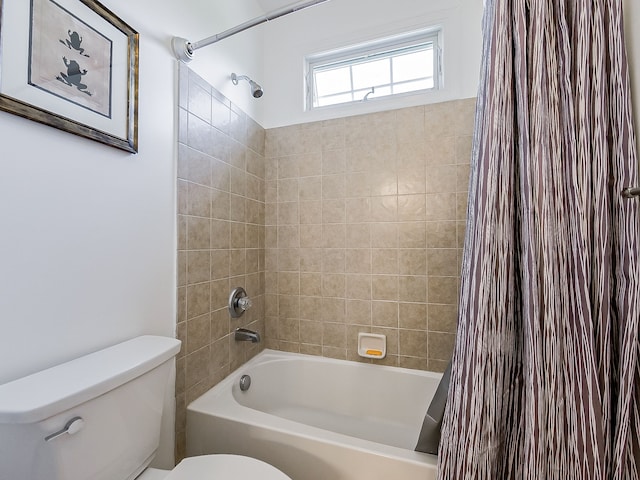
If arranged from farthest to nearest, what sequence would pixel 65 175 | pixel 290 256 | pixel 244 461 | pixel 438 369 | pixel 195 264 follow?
pixel 290 256 → pixel 438 369 → pixel 195 264 → pixel 244 461 → pixel 65 175

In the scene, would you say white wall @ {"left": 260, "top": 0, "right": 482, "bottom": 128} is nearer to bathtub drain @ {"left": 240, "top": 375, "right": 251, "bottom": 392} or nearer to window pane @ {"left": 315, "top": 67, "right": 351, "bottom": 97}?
window pane @ {"left": 315, "top": 67, "right": 351, "bottom": 97}

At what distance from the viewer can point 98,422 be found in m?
0.74

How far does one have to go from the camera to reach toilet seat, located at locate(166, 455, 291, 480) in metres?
0.89

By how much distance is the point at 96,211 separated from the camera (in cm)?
92

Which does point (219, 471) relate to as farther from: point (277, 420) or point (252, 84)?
point (252, 84)

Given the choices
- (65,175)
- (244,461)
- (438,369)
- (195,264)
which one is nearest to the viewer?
(65,175)

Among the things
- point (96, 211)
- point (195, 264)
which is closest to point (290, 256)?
point (195, 264)

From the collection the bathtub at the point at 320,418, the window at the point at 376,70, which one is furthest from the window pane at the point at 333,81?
the bathtub at the point at 320,418

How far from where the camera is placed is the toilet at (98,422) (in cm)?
62

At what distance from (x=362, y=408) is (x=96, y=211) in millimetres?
1663

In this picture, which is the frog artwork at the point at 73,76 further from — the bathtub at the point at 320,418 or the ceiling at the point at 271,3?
the ceiling at the point at 271,3

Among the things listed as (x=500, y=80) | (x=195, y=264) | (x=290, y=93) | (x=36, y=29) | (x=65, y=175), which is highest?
(x=290, y=93)

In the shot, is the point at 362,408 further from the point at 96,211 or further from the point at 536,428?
the point at 96,211

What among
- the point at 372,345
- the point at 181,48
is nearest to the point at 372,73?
the point at 181,48
